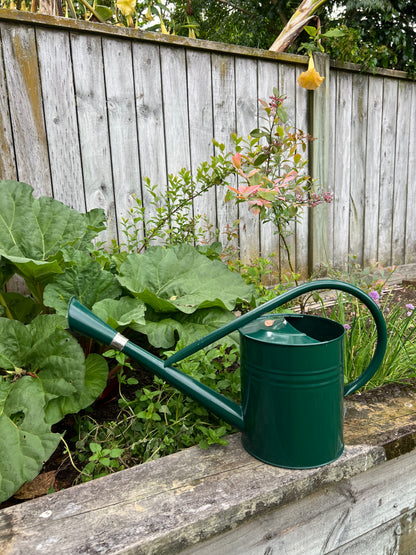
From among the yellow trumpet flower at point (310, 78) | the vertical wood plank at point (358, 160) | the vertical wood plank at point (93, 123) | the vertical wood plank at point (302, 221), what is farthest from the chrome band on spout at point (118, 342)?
the vertical wood plank at point (358, 160)

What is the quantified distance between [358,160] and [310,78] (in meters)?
0.77

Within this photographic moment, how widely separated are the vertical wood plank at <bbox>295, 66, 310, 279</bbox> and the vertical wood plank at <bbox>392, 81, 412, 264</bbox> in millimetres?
880

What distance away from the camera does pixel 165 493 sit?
0.82 m

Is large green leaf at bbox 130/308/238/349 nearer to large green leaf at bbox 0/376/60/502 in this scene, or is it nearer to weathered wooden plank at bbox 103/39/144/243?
large green leaf at bbox 0/376/60/502

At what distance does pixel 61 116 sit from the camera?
170 centimetres

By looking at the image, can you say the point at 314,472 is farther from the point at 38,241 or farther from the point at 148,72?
the point at 148,72

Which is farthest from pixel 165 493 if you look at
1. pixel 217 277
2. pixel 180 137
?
pixel 180 137

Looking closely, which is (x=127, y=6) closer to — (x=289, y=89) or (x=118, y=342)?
(x=289, y=89)

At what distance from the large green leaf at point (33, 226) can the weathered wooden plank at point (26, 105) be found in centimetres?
44

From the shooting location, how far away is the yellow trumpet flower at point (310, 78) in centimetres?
216

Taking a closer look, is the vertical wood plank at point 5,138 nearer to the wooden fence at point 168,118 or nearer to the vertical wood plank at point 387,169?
the wooden fence at point 168,118

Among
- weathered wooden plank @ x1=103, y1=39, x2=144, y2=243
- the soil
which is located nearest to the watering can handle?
the soil

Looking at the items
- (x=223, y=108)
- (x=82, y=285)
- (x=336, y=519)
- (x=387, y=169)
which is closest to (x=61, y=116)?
(x=223, y=108)

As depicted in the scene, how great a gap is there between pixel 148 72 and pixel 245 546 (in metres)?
1.82
